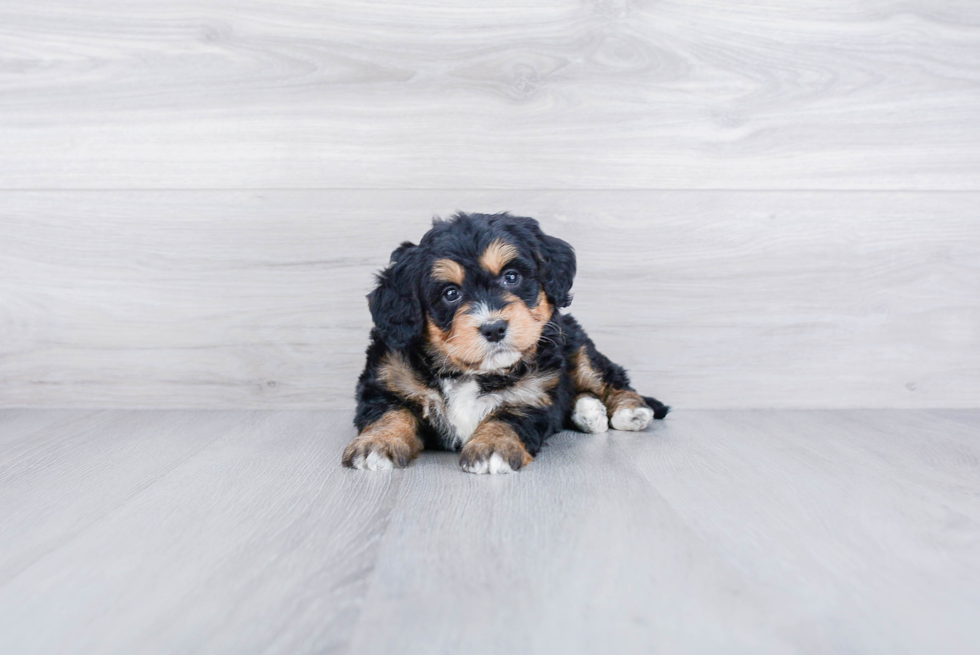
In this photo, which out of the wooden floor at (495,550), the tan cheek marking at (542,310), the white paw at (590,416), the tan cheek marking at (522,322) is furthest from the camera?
the white paw at (590,416)

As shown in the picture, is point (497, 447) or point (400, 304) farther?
point (400, 304)

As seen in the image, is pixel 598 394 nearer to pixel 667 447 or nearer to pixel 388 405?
pixel 667 447

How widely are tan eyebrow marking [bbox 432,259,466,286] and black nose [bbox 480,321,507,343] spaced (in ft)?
0.51

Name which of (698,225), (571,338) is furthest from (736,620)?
(698,225)

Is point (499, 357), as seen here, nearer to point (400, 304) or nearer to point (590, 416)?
point (400, 304)

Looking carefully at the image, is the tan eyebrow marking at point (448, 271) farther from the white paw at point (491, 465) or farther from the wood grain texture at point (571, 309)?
the wood grain texture at point (571, 309)

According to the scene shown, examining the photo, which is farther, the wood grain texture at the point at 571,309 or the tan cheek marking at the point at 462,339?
the wood grain texture at the point at 571,309

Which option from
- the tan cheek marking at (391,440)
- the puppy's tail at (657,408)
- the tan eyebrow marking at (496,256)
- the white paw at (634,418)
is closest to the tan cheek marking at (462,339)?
the tan eyebrow marking at (496,256)

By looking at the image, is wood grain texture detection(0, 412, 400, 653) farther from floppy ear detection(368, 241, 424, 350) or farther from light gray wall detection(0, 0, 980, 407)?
light gray wall detection(0, 0, 980, 407)

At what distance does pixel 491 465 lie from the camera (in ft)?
6.14

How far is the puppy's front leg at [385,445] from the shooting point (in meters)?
1.92

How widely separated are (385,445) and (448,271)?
0.49 meters

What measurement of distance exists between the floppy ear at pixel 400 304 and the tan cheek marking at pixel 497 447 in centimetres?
33

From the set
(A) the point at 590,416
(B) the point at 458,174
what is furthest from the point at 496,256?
(B) the point at 458,174
